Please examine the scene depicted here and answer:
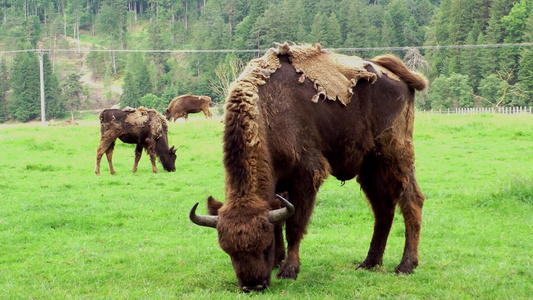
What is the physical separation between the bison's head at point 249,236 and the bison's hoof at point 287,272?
0.53m

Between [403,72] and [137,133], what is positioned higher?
[403,72]

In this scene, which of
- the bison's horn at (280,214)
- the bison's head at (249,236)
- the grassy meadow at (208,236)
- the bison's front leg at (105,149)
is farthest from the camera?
the bison's front leg at (105,149)

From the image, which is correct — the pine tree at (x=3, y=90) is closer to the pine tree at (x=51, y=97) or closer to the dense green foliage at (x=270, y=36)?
the dense green foliage at (x=270, y=36)

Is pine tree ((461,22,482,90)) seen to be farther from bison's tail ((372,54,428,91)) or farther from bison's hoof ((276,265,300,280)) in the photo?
bison's hoof ((276,265,300,280))

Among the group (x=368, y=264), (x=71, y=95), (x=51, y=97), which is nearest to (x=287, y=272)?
(x=368, y=264)

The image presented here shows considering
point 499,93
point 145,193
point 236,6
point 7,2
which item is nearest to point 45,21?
point 7,2

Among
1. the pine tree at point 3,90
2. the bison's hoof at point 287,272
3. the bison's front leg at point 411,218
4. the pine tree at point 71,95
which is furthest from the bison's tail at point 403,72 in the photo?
the pine tree at point 3,90

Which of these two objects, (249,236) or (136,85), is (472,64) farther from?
(249,236)

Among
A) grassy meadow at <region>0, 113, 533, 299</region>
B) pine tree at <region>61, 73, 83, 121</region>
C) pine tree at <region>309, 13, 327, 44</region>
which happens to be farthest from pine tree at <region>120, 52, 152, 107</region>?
grassy meadow at <region>0, 113, 533, 299</region>

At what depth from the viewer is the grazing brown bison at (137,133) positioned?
18.8 meters

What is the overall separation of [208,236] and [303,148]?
351 cm

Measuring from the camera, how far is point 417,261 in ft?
25.4

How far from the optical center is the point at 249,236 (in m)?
6.30

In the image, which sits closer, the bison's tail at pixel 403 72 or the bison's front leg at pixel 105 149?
the bison's tail at pixel 403 72
